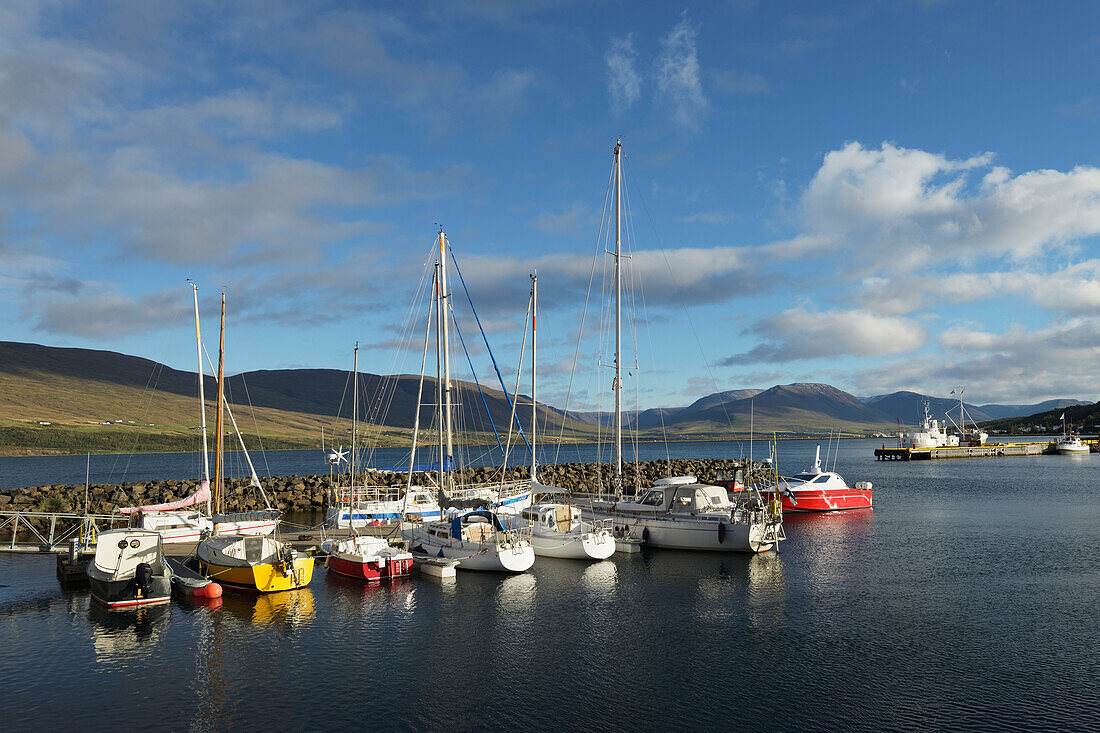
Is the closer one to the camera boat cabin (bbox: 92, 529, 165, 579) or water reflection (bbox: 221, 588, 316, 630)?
water reflection (bbox: 221, 588, 316, 630)

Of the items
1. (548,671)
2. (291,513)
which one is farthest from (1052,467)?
(548,671)

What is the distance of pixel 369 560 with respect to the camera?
38.7 m

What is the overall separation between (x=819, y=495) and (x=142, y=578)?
194ft

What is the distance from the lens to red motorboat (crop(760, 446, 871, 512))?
233ft

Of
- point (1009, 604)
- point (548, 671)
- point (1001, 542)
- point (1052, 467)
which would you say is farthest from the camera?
point (1052, 467)

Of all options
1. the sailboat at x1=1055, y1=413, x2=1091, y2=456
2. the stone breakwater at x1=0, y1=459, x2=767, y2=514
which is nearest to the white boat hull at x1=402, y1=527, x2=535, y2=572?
the stone breakwater at x1=0, y1=459, x2=767, y2=514

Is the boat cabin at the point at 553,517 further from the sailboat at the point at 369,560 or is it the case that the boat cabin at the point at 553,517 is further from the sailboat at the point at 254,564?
the sailboat at the point at 254,564

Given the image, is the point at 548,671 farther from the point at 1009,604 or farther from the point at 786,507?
the point at 786,507

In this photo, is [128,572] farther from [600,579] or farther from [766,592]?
[766,592]

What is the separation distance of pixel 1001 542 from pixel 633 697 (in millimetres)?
42266

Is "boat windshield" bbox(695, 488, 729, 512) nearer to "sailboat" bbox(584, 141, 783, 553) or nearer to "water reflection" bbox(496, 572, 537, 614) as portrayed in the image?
"sailboat" bbox(584, 141, 783, 553)

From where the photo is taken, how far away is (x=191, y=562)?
1623 inches

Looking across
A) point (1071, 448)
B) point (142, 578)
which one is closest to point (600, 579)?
point (142, 578)

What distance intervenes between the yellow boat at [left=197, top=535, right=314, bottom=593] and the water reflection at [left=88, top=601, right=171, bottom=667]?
322cm
